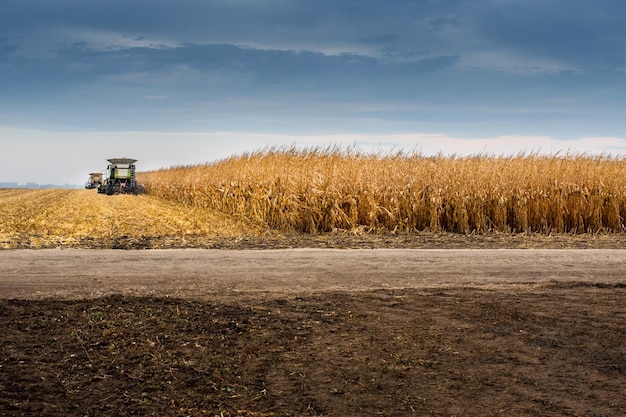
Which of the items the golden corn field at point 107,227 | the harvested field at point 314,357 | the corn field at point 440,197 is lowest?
the harvested field at point 314,357

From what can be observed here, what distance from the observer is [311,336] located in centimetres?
691

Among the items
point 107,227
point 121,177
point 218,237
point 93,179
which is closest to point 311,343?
point 218,237

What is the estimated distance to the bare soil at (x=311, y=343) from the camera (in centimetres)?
530

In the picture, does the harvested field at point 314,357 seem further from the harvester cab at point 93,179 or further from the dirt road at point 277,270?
the harvester cab at point 93,179

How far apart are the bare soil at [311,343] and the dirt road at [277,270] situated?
0.08 metres

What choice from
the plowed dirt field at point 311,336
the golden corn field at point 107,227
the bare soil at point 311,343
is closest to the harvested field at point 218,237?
the golden corn field at point 107,227

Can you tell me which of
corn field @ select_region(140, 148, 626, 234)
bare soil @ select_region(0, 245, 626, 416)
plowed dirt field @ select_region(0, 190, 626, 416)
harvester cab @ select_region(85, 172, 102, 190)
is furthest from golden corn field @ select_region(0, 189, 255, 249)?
harvester cab @ select_region(85, 172, 102, 190)

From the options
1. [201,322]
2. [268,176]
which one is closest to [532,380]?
[201,322]

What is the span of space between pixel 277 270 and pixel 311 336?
4442mm

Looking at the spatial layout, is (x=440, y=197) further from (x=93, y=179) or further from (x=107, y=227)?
(x=93, y=179)

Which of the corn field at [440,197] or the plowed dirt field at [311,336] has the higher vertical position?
the corn field at [440,197]

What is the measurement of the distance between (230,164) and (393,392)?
2360 centimetres

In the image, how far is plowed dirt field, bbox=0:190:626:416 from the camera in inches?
210

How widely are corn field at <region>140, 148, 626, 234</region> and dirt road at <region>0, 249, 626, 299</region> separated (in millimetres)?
4691
